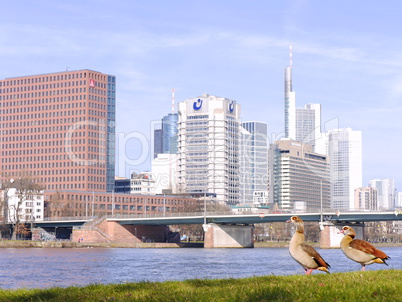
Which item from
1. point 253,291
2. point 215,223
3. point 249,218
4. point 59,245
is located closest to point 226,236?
point 215,223

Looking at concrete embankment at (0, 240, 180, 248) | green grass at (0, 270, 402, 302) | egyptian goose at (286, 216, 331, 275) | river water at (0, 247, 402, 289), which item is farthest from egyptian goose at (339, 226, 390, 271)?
concrete embankment at (0, 240, 180, 248)

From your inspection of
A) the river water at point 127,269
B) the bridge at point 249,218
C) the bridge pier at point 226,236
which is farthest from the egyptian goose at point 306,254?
the bridge pier at point 226,236

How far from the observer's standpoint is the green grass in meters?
17.6

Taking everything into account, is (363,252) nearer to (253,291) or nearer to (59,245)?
(253,291)

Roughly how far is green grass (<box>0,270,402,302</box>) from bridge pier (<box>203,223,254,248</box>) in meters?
147

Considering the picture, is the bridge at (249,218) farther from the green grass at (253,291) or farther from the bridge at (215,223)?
the green grass at (253,291)

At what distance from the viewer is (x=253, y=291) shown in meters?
18.9

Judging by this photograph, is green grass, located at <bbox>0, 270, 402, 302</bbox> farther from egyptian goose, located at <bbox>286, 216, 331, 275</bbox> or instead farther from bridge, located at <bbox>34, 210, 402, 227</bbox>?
bridge, located at <bbox>34, 210, 402, 227</bbox>

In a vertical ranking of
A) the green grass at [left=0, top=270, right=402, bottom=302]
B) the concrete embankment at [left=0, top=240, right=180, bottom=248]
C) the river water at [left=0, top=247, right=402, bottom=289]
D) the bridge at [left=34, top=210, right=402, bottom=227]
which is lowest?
the concrete embankment at [left=0, top=240, right=180, bottom=248]

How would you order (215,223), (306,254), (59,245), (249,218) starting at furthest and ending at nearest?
(215,223) < (249,218) < (59,245) < (306,254)

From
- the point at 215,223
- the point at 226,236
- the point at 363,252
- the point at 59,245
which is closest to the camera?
the point at 363,252

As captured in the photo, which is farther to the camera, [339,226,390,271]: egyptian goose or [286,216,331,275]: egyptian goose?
[339,226,390,271]: egyptian goose

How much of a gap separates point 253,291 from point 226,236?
156 m

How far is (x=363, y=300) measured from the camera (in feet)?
54.7
